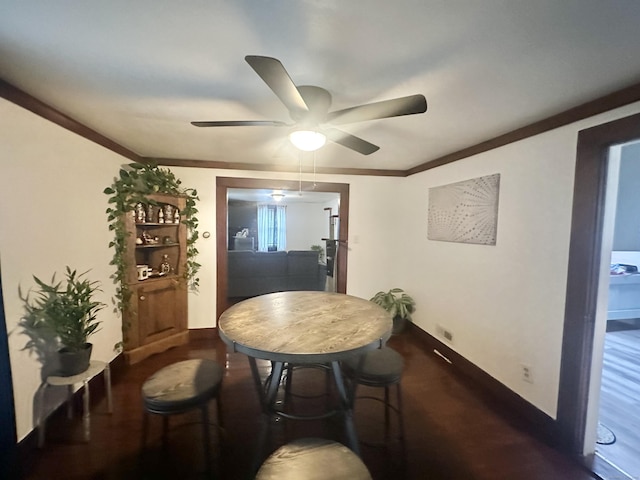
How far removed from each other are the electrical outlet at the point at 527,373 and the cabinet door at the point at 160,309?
3.23 meters

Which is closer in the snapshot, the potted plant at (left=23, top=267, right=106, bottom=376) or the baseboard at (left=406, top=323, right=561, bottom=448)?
the potted plant at (left=23, top=267, right=106, bottom=376)

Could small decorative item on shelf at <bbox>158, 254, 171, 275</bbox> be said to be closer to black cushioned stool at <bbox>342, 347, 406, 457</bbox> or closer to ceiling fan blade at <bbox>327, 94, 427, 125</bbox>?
black cushioned stool at <bbox>342, 347, 406, 457</bbox>

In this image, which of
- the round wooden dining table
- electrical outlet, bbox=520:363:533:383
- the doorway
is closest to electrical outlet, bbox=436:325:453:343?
electrical outlet, bbox=520:363:533:383

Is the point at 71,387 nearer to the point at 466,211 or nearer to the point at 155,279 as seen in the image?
the point at 155,279

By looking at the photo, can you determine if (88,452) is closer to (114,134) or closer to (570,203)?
(114,134)

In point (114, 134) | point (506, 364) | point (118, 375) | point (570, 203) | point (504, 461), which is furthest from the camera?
point (118, 375)

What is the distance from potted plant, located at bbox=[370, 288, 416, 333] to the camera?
3502 mm

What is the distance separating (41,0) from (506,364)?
3259 mm

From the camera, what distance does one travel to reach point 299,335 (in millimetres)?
1396

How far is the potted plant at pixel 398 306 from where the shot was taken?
11.5ft

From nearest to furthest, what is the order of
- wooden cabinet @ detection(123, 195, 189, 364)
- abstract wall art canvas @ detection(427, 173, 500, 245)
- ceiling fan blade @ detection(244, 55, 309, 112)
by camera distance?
ceiling fan blade @ detection(244, 55, 309, 112) < abstract wall art canvas @ detection(427, 173, 500, 245) < wooden cabinet @ detection(123, 195, 189, 364)

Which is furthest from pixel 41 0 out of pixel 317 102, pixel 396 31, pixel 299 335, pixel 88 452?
pixel 88 452

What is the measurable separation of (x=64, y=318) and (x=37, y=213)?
2.19 ft

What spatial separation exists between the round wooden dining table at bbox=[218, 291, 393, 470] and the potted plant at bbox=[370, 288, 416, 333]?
1.68 meters
